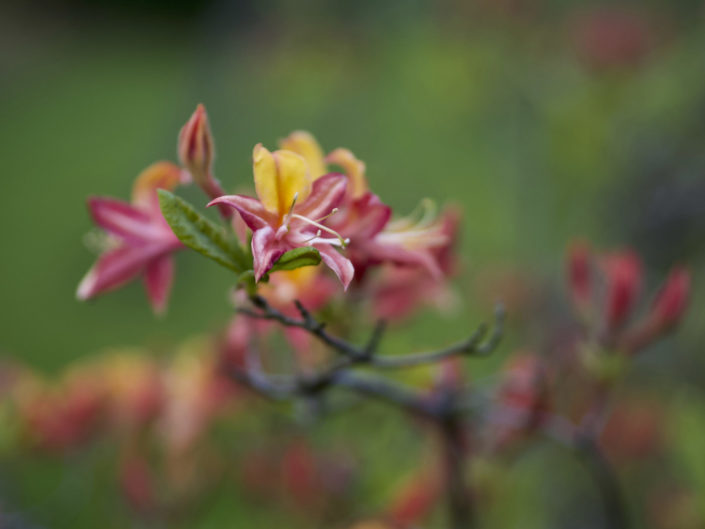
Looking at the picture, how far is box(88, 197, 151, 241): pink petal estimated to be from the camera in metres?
0.55

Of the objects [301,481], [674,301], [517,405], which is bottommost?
[301,481]

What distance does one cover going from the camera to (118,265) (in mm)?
558

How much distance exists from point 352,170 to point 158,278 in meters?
0.18

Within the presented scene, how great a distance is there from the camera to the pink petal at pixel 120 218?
1.80 ft

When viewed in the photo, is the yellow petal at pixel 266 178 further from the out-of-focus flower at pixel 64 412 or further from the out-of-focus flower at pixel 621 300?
the out-of-focus flower at pixel 64 412

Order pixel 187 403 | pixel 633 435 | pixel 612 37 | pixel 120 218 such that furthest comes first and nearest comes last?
pixel 612 37
pixel 633 435
pixel 187 403
pixel 120 218

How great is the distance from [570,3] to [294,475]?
1.45 meters

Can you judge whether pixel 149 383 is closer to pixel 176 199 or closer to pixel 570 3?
pixel 176 199

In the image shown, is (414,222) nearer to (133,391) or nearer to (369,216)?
(369,216)

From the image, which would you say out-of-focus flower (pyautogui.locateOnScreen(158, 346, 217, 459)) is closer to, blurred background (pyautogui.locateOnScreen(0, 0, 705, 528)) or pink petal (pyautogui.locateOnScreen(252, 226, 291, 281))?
blurred background (pyautogui.locateOnScreen(0, 0, 705, 528))

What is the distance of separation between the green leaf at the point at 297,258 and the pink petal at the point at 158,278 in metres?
0.16

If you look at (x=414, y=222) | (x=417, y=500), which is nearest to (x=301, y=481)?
(x=417, y=500)

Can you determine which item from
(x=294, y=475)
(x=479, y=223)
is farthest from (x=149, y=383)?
(x=479, y=223)

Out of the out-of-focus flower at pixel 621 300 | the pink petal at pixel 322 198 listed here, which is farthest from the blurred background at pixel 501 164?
the pink petal at pixel 322 198
